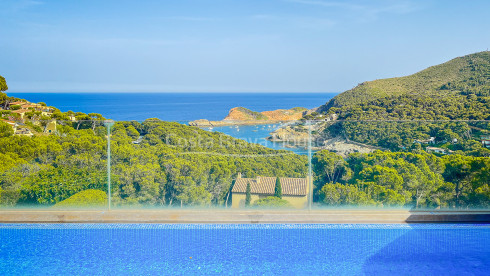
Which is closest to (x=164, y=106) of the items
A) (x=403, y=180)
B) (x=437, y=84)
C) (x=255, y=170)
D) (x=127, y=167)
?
(x=437, y=84)

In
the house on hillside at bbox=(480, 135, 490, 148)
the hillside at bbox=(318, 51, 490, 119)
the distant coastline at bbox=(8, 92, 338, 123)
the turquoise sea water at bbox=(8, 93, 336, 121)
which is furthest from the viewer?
the turquoise sea water at bbox=(8, 93, 336, 121)

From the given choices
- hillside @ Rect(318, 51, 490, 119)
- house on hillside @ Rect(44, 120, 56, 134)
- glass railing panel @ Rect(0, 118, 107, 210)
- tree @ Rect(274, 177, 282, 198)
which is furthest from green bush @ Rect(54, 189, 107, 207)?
hillside @ Rect(318, 51, 490, 119)

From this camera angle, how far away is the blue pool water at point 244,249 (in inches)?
153

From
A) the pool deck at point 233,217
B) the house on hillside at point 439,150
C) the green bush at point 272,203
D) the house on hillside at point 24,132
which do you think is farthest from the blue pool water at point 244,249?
the house on hillside at point 24,132

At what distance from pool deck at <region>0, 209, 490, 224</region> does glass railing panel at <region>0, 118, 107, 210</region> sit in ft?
0.56

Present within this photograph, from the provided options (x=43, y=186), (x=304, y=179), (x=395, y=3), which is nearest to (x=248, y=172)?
(x=304, y=179)

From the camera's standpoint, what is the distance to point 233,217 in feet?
14.9

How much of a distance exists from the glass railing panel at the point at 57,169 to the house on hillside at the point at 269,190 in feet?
5.41

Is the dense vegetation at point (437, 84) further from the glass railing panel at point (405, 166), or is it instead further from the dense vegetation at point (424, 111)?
the glass railing panel at point (405, 166)

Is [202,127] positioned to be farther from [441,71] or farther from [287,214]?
[441,71]

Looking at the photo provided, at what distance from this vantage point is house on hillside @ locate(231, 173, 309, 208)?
477 centimetres

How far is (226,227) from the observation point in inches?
177

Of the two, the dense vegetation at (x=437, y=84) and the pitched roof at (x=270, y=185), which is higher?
the dense vegetation at (x=437, y=84)

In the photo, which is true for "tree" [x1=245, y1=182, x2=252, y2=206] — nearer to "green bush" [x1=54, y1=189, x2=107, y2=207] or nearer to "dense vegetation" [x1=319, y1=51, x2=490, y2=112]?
"green bush" [x1=54, y1=189, x2=107, y2=207]
